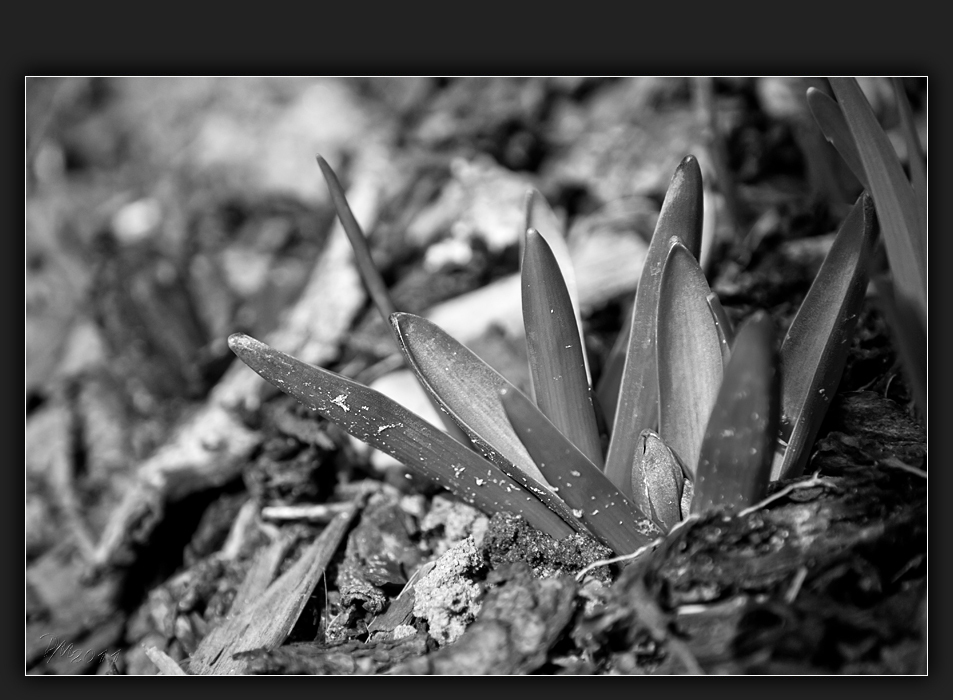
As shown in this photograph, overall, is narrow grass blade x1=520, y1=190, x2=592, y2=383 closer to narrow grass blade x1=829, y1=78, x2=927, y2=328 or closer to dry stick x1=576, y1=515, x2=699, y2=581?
dry stick x1=576, y1=515, x2=699, y2=581

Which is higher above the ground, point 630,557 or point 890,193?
point 890,193

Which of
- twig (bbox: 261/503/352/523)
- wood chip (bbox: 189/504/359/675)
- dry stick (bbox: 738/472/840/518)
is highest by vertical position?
dry stick (bbox: 738/472/840/518)

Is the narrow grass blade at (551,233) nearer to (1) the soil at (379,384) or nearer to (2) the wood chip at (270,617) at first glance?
(1) the soil at (379,384)

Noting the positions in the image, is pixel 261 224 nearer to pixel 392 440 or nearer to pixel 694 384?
pixel 392 440

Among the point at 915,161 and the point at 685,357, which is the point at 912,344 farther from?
the point at 685,357

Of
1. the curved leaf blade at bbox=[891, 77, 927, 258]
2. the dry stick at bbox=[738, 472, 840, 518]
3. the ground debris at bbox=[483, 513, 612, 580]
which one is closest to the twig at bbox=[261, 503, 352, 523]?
the ground debris at bbox=[483, 513, 612, 580]

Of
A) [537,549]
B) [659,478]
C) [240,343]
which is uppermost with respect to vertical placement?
[240,343]

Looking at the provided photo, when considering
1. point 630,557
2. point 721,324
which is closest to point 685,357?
point 721,324

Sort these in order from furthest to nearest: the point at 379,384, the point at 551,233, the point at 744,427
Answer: the point at 379,384 → the point at 551,233 → the point at 744,427
